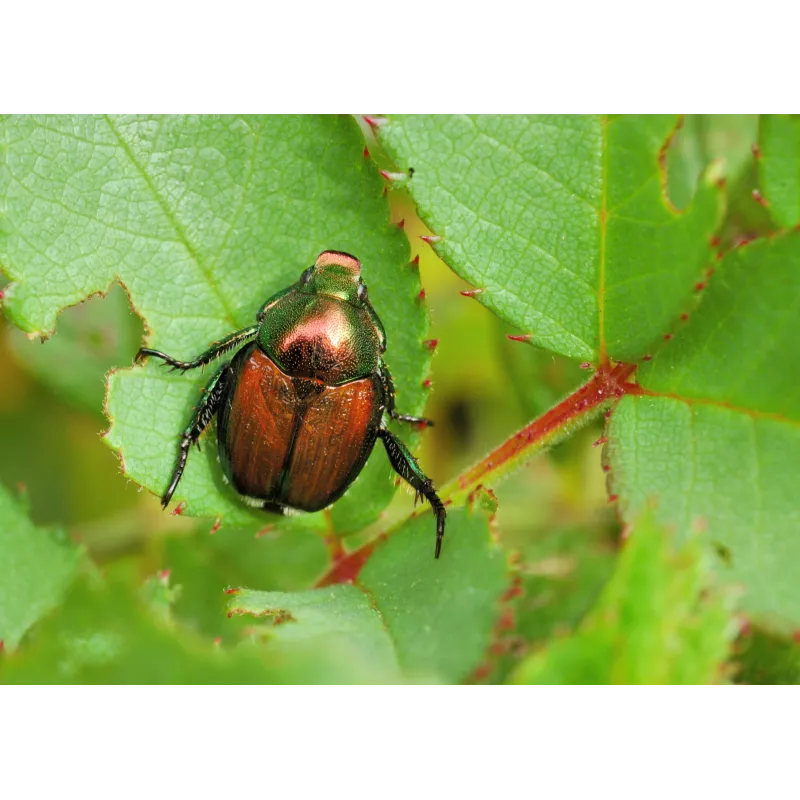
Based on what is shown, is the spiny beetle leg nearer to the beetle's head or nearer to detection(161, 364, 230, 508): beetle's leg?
the beetle's head

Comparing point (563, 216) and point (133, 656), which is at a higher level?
point (563, 216)

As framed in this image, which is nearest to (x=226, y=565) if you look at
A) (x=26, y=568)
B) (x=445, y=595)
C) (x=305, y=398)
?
(x=26, y=568)

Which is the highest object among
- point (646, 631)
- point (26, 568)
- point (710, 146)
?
point (710, 146)

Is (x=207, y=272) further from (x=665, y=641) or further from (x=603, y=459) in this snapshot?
(x=665, y=641)

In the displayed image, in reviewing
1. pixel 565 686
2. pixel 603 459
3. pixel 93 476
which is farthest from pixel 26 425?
pixel 565 686

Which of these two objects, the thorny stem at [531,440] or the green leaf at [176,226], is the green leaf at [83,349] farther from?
the thorny stem at [531,440]

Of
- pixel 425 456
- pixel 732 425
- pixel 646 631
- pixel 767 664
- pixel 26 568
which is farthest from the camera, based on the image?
pixel 425 456

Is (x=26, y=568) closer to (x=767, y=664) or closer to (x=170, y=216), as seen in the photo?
(x=170, y=216)

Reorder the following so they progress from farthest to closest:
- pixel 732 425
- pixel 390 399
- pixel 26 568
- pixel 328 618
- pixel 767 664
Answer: pixel 26 568, pixel 390 399, pixel 767 664, pixel 732 425, pixel 328 618
